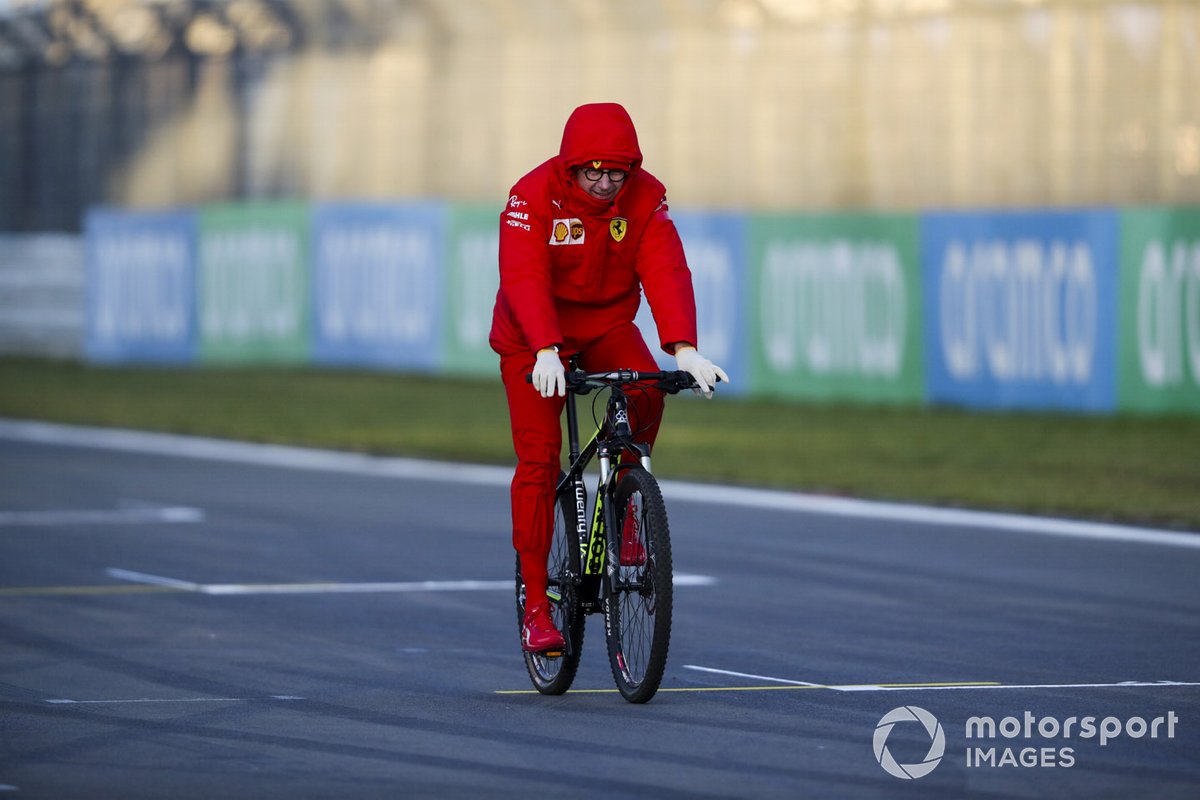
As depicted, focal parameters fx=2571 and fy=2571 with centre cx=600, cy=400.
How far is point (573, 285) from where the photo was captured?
8.12 meters

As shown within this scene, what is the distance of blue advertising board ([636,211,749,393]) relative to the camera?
2312 centimetres

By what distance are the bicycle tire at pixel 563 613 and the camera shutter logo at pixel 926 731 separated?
1040mm

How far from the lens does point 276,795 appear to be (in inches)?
260

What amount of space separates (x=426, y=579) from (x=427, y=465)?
20.4ft

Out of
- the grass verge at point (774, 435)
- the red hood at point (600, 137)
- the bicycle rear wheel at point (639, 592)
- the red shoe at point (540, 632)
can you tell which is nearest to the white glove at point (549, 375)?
the bicycle rear wheel at point (639, 592)

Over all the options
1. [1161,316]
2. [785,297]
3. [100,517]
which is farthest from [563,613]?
[785,297]

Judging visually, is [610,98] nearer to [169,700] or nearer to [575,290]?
[575,290]

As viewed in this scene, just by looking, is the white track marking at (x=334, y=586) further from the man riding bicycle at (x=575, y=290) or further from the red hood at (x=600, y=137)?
the red hood at (x=600, y=137)

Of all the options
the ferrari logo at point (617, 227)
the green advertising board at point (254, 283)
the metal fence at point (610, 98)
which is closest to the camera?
the ferrari logo at point (617, 227)

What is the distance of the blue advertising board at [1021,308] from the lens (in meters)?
19.8

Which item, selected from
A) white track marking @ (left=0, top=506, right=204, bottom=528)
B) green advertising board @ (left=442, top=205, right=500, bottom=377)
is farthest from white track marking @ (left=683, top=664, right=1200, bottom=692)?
green advertising board @ (left=442, top=205, right=500, bottom=377)

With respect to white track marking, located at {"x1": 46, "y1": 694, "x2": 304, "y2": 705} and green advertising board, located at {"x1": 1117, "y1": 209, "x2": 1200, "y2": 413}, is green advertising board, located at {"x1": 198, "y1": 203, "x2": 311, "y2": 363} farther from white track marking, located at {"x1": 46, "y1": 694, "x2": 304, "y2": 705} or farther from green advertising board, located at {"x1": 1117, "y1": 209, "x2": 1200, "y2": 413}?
white track marking, located at {"x1": 46, "y1": 694, "x2": 304, "y2": 705}

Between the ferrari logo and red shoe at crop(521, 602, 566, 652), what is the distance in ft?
3.93

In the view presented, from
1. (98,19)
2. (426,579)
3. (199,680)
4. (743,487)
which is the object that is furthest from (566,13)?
(199,680)
